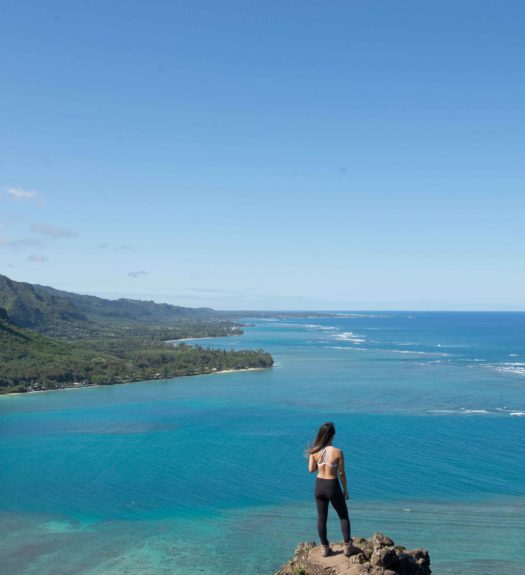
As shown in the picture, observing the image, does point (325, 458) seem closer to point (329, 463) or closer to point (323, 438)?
point (329, 463)

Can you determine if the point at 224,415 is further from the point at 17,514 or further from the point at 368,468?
the point at 17,514

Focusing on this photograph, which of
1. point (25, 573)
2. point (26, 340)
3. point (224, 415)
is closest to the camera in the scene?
point (25, 573)

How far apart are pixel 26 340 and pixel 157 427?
78.7 metres

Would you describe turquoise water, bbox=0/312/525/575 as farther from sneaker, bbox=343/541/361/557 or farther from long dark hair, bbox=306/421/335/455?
long dark hair, bbox=306/421/335/455

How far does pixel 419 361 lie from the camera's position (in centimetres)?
14425

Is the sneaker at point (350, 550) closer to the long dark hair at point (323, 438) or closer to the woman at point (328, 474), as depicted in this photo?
the woman at point (328, 474)

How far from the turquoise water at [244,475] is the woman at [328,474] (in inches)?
920

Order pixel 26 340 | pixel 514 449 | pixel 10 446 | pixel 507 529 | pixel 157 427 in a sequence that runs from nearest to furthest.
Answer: pixel 507 529, pixel 514 449, pixel 10 446, pixel 157 427, pixel 26 340

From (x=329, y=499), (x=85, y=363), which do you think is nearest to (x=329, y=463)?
(x=329, y=499)

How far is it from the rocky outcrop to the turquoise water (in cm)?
2234

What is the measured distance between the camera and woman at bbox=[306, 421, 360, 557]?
1174cm

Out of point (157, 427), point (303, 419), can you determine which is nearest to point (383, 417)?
point (303, 419)

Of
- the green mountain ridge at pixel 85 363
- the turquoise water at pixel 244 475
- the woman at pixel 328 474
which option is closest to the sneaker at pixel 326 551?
the woman at pixel 328 474

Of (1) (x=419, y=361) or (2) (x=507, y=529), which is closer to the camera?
(2) (x=507, y=529)
